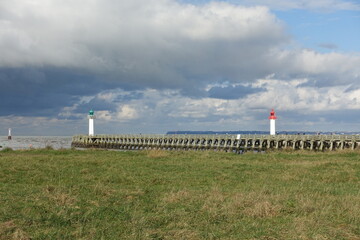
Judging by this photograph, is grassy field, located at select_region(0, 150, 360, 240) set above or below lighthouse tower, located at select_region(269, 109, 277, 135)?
below

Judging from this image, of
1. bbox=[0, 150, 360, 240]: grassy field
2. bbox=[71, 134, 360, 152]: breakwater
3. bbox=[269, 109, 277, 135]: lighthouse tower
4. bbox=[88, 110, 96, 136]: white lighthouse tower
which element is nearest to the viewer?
bbox=[0, 150, 360, 240]: grassy field

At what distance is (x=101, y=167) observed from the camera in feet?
68.4

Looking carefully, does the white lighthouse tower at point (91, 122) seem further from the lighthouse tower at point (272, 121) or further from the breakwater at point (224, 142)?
the lighthouse tower at point (272, 121)

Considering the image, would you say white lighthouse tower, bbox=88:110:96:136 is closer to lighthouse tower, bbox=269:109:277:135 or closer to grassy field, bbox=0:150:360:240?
lighthouse tower, bbox=269:109:277:135

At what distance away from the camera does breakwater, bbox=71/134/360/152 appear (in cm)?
5491

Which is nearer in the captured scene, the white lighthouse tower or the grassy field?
the grassy field

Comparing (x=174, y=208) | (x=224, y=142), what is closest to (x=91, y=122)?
(x=224, y=142)

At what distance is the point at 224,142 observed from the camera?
76.1 metres

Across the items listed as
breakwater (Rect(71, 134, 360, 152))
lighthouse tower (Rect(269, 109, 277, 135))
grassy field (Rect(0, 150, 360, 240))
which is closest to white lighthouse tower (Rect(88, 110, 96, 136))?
breakwater (Rect(71, 134, 360, 152))

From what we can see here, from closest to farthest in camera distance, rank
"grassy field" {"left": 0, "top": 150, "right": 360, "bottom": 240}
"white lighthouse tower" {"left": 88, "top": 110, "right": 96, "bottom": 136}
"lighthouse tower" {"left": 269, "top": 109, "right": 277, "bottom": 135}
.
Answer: "grassy field" {"left": 0, "top": 150, "right": 360, "bottom": 240}
"lighthouse tower" {"left": 269, "top": 109, "right": 277, "bottom": 135}
"white lighthouse tower" {"left": 88, "top": 110, "right": 96, "bottom": 136}

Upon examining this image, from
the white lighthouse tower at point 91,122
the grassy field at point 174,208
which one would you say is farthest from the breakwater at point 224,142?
the grassy field at point 174,208

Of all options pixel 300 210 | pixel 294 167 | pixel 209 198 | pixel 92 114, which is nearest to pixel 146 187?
pixel 209 198

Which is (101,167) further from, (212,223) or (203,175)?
(212,223)

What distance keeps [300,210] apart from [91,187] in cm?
745
